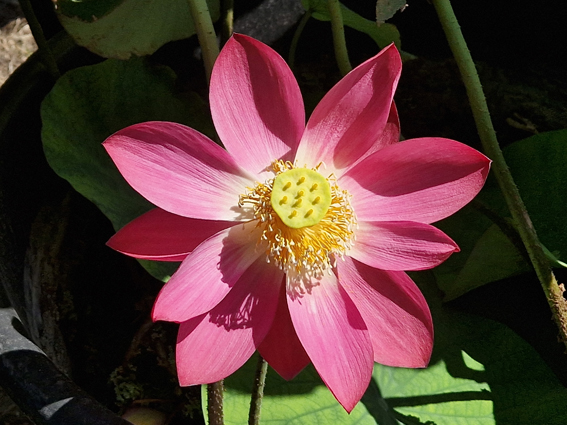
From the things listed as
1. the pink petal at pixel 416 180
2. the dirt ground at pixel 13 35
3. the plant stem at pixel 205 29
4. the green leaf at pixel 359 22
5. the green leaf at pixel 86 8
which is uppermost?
the dirt ground at pixel 13 35

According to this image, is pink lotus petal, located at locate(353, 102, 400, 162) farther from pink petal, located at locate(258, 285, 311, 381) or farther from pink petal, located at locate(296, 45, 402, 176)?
pink petal, located at locate(258, 285, 311, 381)

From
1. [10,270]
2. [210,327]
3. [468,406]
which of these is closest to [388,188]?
[210,327]

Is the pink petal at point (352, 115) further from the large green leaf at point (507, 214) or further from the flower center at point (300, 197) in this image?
the large green leaf at point (507, 214)

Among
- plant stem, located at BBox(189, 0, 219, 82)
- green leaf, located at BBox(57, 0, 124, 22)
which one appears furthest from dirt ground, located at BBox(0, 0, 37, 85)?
plant stem, located at BBox(189, 0, 219, 82)

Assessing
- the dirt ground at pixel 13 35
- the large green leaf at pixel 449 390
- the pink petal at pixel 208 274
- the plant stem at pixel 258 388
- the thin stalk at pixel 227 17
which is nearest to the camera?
the pink petal at pixel 208 274

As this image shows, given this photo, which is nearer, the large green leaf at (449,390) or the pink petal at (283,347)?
the pink petal at (283,347)

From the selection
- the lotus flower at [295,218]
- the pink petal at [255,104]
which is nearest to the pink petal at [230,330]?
the lotus flower at [295,218]

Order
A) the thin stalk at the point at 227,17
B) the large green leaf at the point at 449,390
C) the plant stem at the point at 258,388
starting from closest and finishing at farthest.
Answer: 1. the plant stem at the point at 258,388
2. the large green leaf at the point at 449,390
3. the thin stalk at the point at 227,17

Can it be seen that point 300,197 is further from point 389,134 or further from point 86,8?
point 86,8
